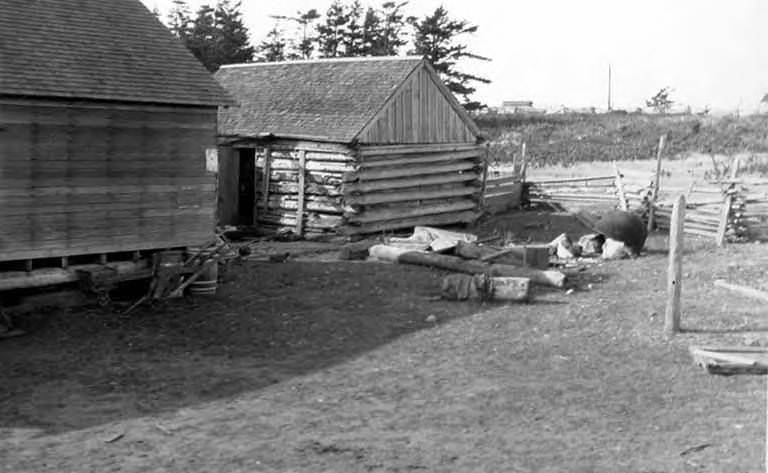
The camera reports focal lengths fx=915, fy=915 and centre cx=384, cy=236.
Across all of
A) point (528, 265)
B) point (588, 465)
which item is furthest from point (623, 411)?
point (528, 265)

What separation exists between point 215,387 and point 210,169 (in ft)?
18.3

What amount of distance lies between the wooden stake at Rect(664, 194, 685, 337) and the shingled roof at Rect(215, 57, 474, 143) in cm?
1053

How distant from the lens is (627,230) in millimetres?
19344

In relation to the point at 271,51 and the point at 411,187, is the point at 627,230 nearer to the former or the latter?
the point at 411,187

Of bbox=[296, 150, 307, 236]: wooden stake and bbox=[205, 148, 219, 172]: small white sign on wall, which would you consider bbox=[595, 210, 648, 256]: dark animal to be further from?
bbox=[205, 148, 219, 172]: small white sign on wall

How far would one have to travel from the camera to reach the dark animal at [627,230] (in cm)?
1936

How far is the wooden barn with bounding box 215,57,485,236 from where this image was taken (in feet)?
73.0

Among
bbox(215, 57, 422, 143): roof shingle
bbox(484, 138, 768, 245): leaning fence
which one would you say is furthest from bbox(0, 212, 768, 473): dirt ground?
bbox(215, 57, 422, 143): roof shingle

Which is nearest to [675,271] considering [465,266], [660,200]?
[465,266]

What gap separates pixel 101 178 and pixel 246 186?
10845 millimetres

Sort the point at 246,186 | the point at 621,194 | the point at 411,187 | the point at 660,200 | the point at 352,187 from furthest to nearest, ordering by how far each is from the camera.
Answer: the point at 660,200 → the point at 621,194 → the point at 246,186 → the point at 411,187 → the point at 352,187

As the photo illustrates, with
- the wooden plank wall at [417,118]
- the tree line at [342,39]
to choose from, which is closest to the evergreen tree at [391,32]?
the tree line at [342,39]

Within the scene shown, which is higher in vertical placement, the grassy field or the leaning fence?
the grassy field

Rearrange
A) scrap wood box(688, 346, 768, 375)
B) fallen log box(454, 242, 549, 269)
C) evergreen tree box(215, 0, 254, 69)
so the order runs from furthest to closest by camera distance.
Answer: evergreen tree box(215, 0, 254, 69) → fallen log box(454, 242, 549, 269) → scrap wood box(688, 346, 768, 375)
